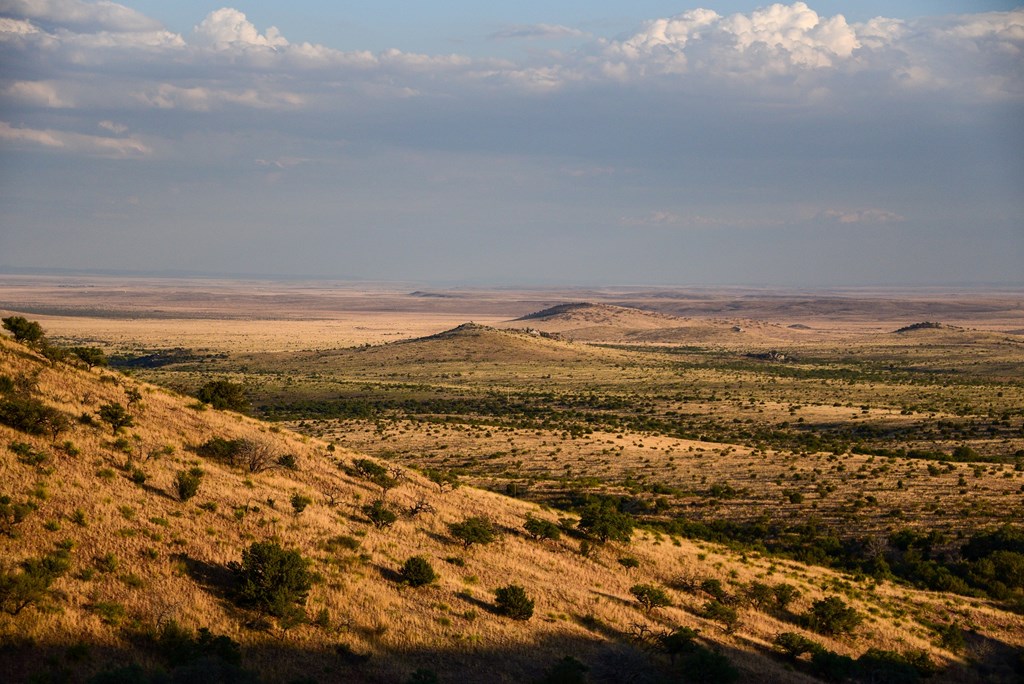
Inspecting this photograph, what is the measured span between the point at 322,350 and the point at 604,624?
131123 mm

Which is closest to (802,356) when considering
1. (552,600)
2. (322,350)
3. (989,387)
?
(989,387)

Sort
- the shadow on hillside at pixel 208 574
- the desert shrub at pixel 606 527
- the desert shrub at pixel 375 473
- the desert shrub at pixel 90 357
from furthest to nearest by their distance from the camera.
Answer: the desert shrub at pixel 90 357, the desert shrub at pixel 375 473, the desert shrub at pixel 606 527, the shadow on hillside at pixel 208 574

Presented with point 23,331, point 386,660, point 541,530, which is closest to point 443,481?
point 541,530

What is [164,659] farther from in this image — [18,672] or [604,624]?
[604,624]

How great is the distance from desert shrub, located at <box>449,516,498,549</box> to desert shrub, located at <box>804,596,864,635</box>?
9.98m

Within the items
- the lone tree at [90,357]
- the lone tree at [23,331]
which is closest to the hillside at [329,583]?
Result: the lone tree at [23,331]

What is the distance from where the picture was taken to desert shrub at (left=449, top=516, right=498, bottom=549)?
25.9 meters

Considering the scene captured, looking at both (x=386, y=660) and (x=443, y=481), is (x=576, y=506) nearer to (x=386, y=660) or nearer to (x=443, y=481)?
(x=443, y=481)

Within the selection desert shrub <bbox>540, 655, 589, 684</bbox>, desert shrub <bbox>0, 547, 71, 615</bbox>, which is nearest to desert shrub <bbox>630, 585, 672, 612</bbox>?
desert shrub <bbox>540, 655, 589, 684</bbox>

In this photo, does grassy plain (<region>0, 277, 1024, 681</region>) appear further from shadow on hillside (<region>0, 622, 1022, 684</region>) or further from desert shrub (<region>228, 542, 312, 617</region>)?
desert shrub (<region>228, 542, 312, 617</region>)

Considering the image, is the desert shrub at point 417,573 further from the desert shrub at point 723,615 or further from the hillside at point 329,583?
the desert shrub at point 723,615

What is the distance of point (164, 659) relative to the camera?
16.5 meters

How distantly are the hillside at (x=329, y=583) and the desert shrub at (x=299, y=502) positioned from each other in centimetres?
34

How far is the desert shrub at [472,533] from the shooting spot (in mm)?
25922
